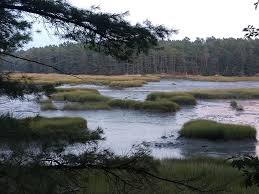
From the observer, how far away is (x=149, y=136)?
989 inches

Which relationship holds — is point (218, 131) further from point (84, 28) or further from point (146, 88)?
point (146, 88)

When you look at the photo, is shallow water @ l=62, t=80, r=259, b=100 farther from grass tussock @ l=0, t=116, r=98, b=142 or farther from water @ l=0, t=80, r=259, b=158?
grass tussock @ l=0, t=116, r=98, b=142

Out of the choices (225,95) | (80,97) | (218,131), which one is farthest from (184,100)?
(218,131)

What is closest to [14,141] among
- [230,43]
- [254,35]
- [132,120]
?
A: [254,35]

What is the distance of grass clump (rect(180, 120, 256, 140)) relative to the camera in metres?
24.5

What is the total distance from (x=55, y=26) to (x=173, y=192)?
455cm

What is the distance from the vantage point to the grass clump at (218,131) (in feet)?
80.5

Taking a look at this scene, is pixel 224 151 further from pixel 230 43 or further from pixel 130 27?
pixel 230 43

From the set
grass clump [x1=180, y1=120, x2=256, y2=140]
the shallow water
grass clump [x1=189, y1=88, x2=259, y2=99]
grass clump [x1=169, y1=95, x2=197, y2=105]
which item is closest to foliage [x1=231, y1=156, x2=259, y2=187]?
grass clump [x1=180, y1=120, x2=256, y2=140]

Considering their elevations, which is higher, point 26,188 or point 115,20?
point 115,20

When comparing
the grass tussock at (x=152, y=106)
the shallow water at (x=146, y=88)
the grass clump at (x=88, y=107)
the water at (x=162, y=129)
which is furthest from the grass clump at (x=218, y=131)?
the shallow water at (x=146, y=88)

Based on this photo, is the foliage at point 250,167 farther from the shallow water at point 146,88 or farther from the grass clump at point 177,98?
the shallow water at point 146,88

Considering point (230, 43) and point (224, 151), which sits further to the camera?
point (230, 43)

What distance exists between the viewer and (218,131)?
2495cm
